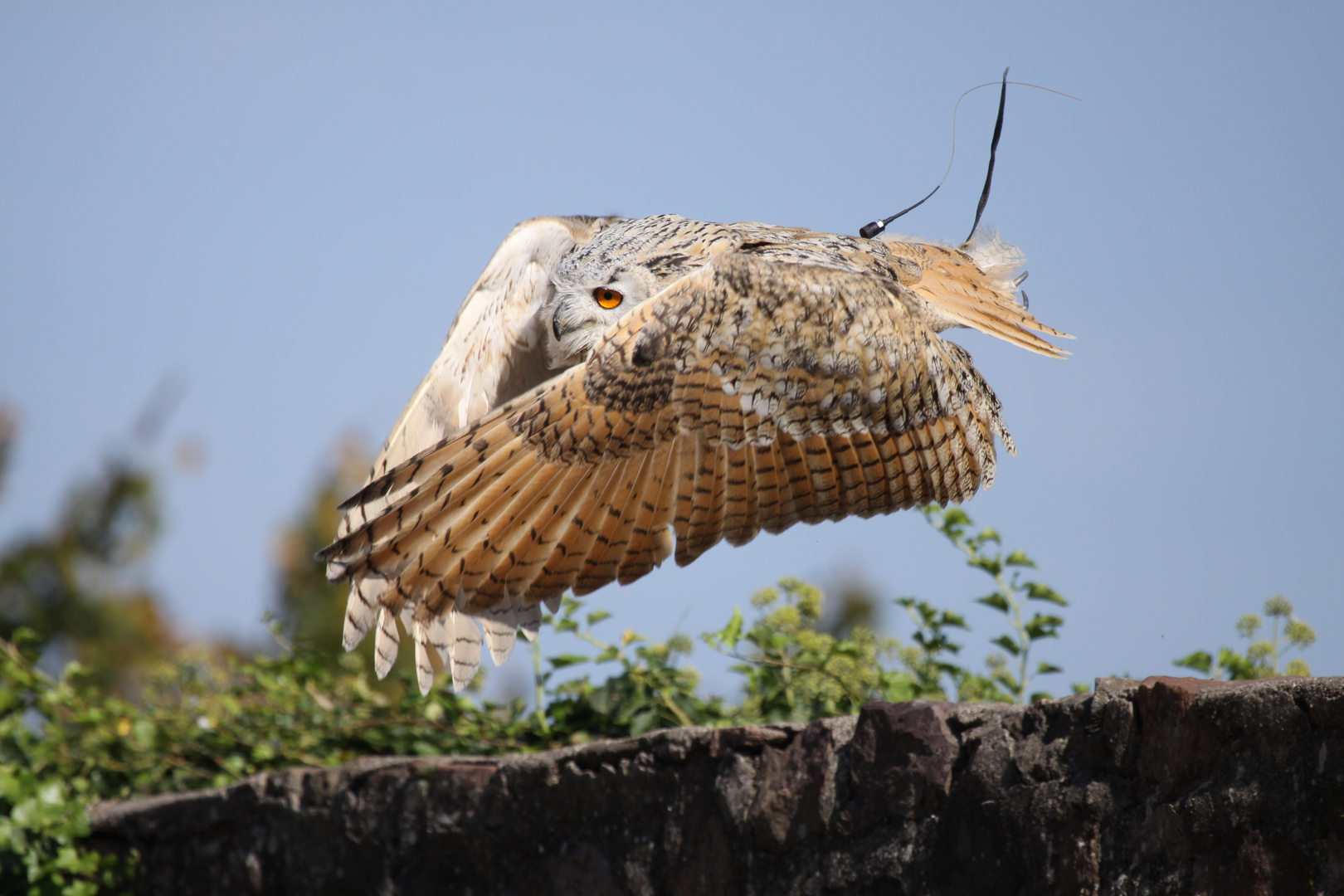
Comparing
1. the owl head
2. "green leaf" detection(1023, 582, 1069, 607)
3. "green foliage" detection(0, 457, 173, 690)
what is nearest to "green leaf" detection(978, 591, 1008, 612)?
"green leaf" detection(1023, 582, 1069, 607)

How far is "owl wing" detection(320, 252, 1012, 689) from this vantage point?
9.31ft

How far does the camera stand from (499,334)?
3.65 m

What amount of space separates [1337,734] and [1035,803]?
1.80 feet

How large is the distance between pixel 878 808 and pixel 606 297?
1.72 metres

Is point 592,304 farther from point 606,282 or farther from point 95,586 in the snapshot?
point 95,586

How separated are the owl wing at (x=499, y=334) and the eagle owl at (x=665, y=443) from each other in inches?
12.0

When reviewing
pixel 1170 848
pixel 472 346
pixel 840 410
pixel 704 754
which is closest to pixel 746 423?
pixel 840 410

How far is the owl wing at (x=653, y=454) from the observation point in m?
2.84

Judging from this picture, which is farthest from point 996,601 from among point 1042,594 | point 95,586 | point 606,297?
point 95,586

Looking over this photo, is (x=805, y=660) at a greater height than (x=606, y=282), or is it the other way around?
(x=606, y=282)

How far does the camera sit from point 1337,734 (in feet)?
5.32

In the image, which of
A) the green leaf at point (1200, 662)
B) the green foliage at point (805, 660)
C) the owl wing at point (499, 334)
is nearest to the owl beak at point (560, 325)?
the owl wing at point (499, 334)

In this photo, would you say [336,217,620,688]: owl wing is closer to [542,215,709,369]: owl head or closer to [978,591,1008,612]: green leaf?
[542,215,709,369]: owl head

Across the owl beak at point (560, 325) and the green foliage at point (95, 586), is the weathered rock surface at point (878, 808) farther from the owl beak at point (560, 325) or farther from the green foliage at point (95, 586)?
the green foliage at point (95, 586)
